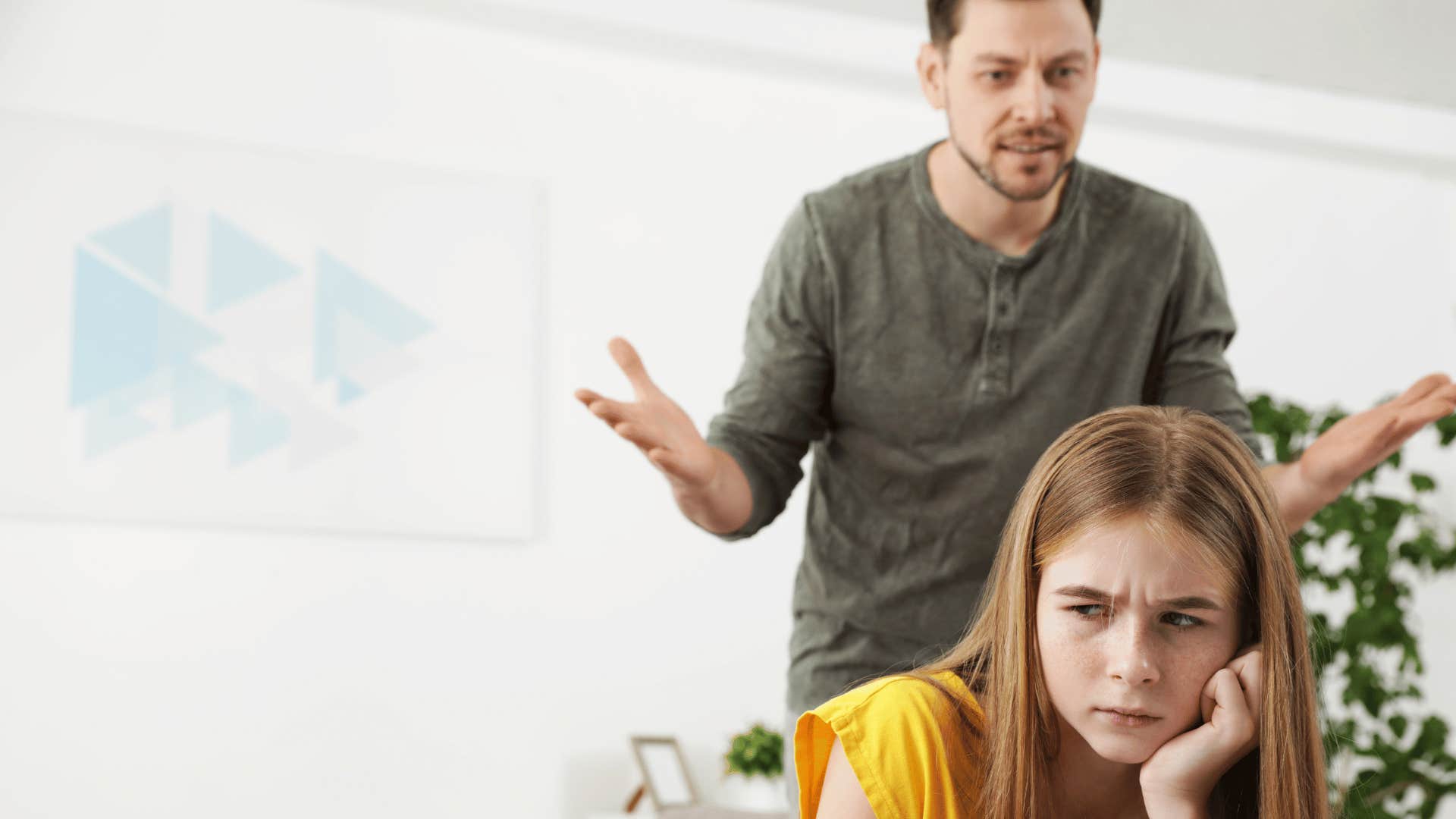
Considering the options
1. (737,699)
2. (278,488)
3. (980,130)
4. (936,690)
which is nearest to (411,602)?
(278,488)

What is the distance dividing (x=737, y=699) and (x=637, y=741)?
32 centimetres

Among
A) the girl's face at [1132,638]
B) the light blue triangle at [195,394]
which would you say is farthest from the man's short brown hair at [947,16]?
the light blue triangle at [195,394]

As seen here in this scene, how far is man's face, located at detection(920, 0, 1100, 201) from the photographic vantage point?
1601 mm

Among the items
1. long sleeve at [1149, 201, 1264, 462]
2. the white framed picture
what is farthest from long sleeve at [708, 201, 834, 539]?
the white framed picture

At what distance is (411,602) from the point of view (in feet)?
10.6

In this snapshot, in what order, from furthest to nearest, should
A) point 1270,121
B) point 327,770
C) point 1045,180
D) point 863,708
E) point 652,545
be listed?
point 1270,121 → point 652,545 → point 327,770 → point 1045,180 → point 863,708

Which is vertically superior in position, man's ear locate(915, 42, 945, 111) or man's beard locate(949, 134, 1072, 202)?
man's ear locate(915, 42, 945, 111)

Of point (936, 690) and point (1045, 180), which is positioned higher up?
point (1045, 180)

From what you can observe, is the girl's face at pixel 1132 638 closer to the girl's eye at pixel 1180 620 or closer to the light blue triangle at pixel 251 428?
the girl's eye at pixel 1180 620

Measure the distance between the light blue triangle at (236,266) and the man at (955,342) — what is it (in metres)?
1.81

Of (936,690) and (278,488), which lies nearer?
(936,690)

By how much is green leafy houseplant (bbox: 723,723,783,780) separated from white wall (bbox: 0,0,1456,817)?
0.98ft

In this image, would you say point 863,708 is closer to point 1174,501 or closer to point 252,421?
point 1174,501

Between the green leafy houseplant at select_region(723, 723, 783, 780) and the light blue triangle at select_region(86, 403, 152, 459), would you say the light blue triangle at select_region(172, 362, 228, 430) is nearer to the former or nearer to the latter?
the light blue triangle at select_region(86, 403, 152, 459)
